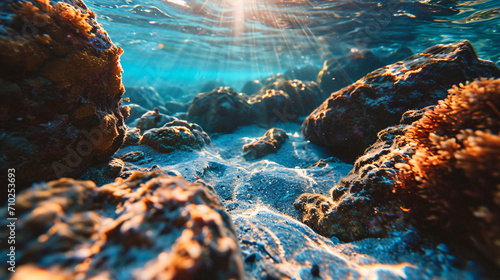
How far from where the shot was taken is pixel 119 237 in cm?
115

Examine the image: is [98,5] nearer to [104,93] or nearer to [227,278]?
[104,93]

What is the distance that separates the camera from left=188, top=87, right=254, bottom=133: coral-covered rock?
33.0ft

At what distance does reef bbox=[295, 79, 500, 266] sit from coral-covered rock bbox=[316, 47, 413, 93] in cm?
1510

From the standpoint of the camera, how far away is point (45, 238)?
39.0 inches

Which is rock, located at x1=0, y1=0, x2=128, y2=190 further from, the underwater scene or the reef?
the reef

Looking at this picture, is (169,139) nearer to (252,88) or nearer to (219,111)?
(219,111)

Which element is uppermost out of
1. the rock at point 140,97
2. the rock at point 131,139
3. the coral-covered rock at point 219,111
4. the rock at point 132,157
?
the rock at point 132,157

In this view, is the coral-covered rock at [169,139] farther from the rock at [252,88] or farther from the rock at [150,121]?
the rock at [252,88]

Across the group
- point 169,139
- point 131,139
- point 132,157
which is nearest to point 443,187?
point 132,157

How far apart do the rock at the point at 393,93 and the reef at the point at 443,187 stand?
219cm

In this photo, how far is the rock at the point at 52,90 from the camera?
203 cm

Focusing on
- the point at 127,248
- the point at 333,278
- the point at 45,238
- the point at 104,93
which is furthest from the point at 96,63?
the point at 333,278

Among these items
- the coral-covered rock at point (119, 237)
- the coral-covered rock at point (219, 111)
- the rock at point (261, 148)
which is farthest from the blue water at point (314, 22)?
the coral-covered rock at point (119, 237)

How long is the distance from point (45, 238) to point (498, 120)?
364 centimetres
